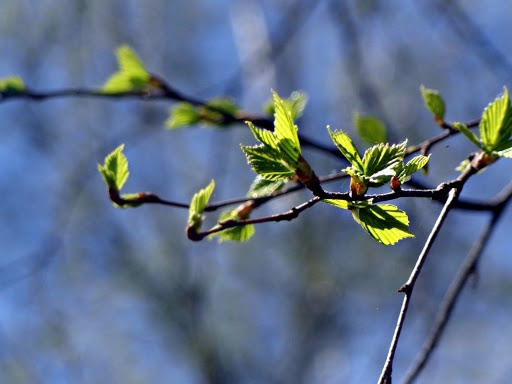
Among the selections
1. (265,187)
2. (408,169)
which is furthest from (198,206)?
(408,169)

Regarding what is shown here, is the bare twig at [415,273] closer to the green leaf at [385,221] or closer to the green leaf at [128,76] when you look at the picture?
the green leaf at [385,221]

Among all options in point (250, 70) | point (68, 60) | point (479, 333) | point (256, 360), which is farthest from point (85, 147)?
point (479, 333)

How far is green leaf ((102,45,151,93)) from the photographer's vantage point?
1.17 metres

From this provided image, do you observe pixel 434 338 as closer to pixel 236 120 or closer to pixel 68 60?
pixel 236 120

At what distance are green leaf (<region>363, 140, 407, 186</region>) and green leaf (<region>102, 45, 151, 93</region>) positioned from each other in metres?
0.71

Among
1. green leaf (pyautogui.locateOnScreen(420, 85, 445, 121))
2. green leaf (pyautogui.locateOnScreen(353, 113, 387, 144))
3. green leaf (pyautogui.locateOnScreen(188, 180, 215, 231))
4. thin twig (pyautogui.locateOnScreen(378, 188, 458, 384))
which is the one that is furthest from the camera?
green leaf (pyautogui.locateOnScreen(353, 113, 387, 144))

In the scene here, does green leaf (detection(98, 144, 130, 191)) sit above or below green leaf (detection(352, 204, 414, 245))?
above

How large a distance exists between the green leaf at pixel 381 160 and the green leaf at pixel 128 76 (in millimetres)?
714

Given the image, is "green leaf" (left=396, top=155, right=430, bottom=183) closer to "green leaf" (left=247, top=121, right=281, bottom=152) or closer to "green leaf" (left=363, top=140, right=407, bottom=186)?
"green leaf" (left=363, top=140, right=407, bottom=186)

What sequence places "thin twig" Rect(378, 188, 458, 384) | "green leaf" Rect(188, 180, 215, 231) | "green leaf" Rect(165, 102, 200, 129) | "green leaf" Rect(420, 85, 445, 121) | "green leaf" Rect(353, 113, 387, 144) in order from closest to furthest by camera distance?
"thin twig" Rect(378, 188, 458, 384) < "green leaf" Rect(188, 180, 215, 231) < "green leaf" Rect(420, 85, 445, 121) < "green leaf" Rect(353, 113, 387, 144) < "green leaf" Rect(165, 102, 200, 129)

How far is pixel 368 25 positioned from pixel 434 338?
2888 millimetres

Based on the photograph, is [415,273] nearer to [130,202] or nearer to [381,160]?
[381,160]

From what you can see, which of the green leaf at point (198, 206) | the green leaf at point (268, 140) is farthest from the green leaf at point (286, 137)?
the green leaf at point (198, 206)

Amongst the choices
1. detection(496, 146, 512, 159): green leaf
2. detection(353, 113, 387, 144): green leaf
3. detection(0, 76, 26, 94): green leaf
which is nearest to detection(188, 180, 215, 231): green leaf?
detection(496, 146, 512, 159): green leaf
